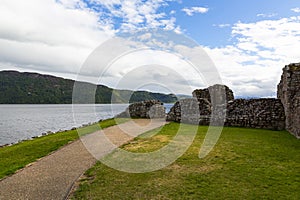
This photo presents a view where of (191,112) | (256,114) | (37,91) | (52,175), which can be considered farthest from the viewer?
(37,91)

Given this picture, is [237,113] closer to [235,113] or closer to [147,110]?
[235,113]

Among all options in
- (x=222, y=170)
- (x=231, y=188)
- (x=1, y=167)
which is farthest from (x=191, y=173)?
(x=1, y=167)

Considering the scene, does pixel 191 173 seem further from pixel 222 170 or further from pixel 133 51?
pixel 133 51

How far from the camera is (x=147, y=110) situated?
25734mm

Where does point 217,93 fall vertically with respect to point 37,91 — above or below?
below

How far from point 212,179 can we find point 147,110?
60.8 feet

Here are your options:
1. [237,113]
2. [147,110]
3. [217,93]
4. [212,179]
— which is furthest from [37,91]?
[212,179]

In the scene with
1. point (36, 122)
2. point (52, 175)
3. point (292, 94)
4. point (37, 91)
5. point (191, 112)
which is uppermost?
point (37, 91)

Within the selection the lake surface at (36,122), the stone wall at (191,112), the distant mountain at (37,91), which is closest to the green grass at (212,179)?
the stone wall at (191,112)

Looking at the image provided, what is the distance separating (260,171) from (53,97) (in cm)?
17076

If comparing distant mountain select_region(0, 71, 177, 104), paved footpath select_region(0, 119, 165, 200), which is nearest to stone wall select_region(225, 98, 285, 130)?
paved footpath select_region(0, 119, 165, 200)

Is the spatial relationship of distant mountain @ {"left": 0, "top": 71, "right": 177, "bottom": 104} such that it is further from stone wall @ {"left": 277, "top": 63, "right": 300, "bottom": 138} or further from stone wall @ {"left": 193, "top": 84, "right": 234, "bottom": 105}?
stone wall @ {"left": 277, "top": 63, "right": 300, "bottom": 138}

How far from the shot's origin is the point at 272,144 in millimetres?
12234

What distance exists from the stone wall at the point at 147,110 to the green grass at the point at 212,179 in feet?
48.3
